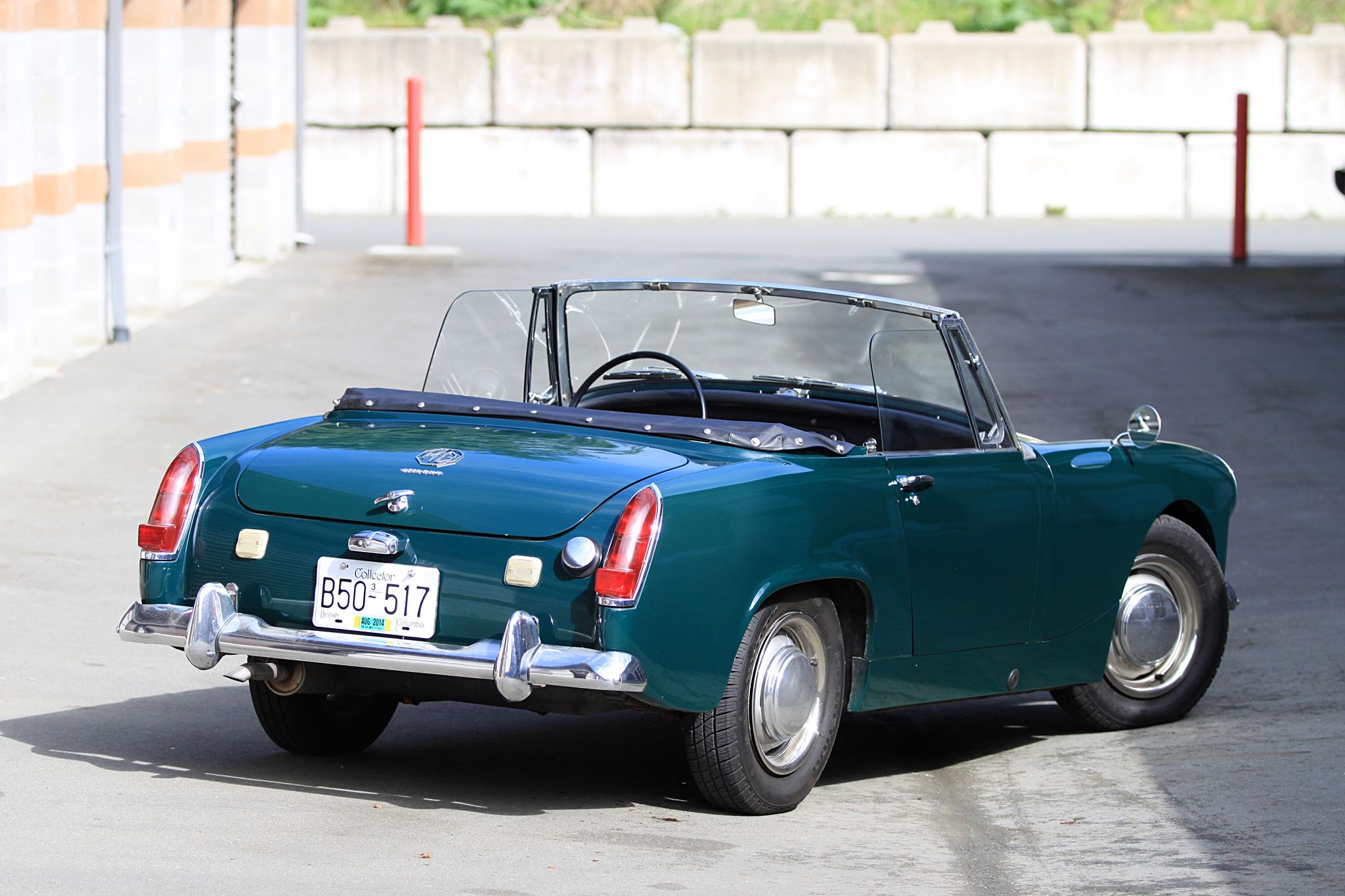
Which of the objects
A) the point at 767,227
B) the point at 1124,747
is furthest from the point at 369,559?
the point at 767,227

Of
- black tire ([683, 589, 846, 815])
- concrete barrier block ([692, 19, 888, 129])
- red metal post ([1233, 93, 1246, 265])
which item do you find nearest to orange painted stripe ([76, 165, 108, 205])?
black tire ([683, 589, 846, 815])

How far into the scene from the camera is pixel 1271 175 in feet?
88.3

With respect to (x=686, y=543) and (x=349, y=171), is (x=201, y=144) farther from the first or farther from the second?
(x=686, y=543)

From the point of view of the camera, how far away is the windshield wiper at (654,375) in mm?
6324

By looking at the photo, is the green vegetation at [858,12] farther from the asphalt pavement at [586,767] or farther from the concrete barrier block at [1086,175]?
the asphalt pavement at [586,767]

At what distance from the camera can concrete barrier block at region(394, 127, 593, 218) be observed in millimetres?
26828

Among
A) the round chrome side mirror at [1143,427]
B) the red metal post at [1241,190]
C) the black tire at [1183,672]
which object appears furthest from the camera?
the red metal post at [1241,190]

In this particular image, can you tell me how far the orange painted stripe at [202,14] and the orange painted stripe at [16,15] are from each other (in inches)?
222

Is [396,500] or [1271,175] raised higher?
[1271,175]

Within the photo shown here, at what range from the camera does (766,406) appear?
6312 mm

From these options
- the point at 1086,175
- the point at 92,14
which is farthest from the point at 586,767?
the point at 1086,175

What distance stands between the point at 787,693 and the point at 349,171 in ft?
74.3

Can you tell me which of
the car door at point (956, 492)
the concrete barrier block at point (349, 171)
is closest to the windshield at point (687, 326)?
the car door at point (956, 492)

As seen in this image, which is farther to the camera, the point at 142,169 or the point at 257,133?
the point at 257,133
